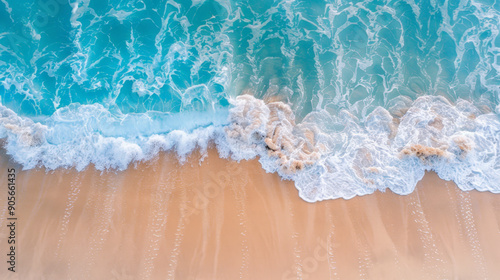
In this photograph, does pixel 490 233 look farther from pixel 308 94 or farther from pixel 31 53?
pixel 31 53

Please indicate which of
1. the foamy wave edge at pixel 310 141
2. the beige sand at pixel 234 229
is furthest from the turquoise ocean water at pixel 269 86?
the beige sand at pixel 234 229

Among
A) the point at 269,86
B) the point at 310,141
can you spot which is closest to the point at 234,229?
the point at 310,141

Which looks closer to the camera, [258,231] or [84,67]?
[258,231]

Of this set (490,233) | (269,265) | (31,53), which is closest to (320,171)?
(269,265)

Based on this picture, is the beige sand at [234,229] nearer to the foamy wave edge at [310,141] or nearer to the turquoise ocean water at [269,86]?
the foamy wave edge at [310,141]

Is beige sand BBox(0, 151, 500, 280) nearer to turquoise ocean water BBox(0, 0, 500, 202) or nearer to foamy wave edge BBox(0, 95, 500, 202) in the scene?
foamy wave edge BBox(0, 95, 500, 202)

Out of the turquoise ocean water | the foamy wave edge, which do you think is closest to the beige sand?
the foamy wave edge
